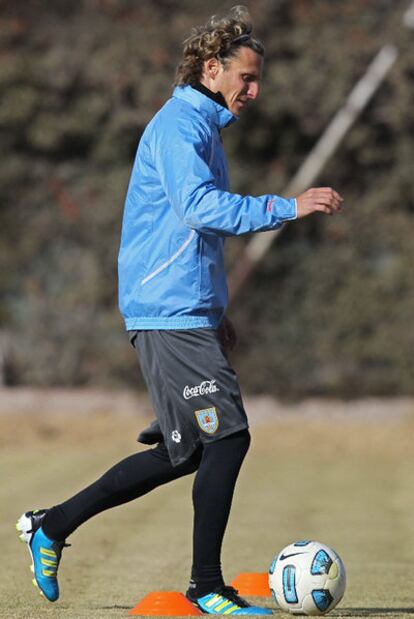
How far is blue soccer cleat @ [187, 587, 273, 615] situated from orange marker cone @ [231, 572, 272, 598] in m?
0.71

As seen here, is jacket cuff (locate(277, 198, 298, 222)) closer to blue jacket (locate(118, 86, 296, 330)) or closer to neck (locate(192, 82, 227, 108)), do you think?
blue jacket (locate(118, 86, 296, 330))

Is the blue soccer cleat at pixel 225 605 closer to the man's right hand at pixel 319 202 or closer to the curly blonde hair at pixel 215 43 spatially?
the man's right hand at pixel 319 202

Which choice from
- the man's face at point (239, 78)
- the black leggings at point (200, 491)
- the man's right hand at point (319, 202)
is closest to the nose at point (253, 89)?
the man's face at point (239, 78)

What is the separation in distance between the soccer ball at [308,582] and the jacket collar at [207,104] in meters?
1.54

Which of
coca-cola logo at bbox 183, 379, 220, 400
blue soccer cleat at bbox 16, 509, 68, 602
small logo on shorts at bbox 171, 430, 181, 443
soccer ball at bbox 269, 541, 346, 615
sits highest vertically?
coca-cola logo at bbox 183, 379, 220, 400

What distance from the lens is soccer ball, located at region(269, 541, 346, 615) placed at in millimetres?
4566

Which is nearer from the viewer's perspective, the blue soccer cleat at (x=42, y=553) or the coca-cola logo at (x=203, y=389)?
the coca-cola logo at (x=203, y=389)

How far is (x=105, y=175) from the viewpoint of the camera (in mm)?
16172

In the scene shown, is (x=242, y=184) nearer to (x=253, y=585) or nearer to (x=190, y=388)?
(x=253, y=585)

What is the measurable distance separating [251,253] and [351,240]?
1.22m

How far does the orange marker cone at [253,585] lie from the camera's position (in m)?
5.27

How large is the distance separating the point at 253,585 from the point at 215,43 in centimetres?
211

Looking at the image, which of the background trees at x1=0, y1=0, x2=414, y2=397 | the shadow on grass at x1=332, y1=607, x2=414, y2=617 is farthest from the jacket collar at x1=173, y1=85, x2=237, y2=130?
the background trees at x1=0, y1=0, x2=414, y2=397

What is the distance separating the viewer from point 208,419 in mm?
4488
